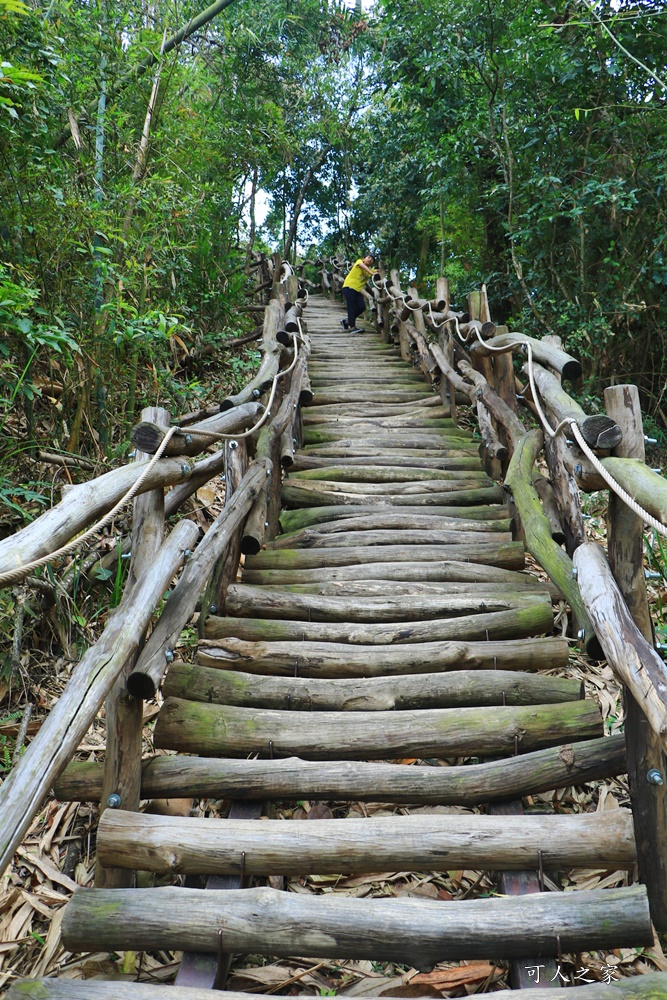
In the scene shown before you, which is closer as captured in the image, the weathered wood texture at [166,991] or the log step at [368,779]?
the weathered wood texture at [166,991]

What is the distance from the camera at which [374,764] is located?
2148 mm

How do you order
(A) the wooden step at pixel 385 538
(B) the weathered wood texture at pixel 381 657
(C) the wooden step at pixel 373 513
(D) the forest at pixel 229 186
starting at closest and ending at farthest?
1. (B) the weathered wood texture at pixel 381 657
2. (D) the forest at pixel 229 186
3. (A) the wooden step at pixel 385 538
4. (C) the wooden step at pixel 373 513

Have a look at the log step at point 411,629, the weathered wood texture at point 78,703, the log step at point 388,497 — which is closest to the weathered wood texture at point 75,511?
the weathered wood texture at point 78,703

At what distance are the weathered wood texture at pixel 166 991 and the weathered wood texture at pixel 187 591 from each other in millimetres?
710

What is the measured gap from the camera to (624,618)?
179cm

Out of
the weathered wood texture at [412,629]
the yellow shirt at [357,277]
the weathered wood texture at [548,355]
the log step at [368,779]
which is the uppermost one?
the yellow shirt at [357,277]

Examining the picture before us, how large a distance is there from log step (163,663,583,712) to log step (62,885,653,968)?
80cm

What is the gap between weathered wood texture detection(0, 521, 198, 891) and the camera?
4.84 feet

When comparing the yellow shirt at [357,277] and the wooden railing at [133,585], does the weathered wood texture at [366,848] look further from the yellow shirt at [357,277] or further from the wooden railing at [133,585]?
the yellow shirt at [357,277]

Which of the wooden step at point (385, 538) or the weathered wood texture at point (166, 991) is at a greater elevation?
the wooden step at point (385, 538)

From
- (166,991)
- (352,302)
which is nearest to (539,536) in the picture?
(166,991)

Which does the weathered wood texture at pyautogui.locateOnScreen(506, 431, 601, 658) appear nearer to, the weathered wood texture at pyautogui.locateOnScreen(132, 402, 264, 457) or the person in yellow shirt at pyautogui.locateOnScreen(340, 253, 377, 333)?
the weathered wood texture at pyautogui.locateOnScreen(132, 402, 264, 457)

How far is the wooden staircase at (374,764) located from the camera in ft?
5.35

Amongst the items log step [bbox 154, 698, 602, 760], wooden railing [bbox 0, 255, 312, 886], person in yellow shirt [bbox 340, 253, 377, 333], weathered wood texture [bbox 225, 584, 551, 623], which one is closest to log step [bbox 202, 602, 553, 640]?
weathered wood texture [bbox 225, 584, 551, 623]
